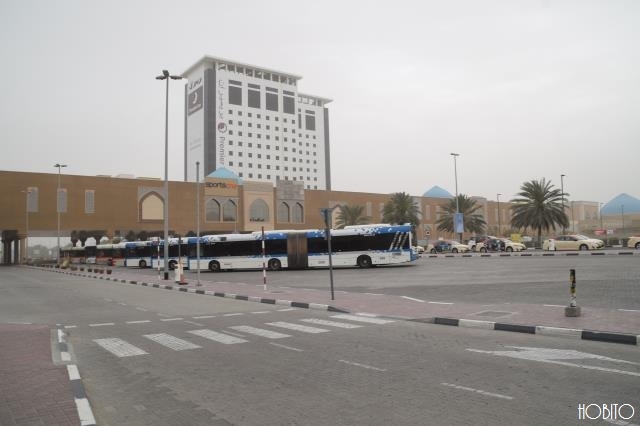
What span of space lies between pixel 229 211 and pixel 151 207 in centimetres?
1362

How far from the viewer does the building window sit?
78.3 meters

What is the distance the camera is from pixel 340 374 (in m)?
6.70

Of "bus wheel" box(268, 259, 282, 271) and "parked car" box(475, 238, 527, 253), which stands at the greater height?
"parked car" box(475, 238, 527, 253)

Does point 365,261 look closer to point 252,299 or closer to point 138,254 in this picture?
point 252,299

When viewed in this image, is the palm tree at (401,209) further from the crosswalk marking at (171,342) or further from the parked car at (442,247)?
the crosswalk marking at (171,342)

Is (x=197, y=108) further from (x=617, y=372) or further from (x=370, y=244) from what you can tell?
(x=617, y=372)

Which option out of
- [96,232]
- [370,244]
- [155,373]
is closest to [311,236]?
[370,244]

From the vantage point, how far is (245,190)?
92.8 metres

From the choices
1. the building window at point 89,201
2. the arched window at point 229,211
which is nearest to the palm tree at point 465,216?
the arched window at point 229,211

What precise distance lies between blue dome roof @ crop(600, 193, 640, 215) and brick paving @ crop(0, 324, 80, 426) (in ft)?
462

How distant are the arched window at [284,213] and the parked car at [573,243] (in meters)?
56.4

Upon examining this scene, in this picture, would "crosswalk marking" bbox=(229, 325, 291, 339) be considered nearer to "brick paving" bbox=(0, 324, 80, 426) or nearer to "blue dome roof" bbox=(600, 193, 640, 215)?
"brick paving" bbox=(0, 324, 80, 426)

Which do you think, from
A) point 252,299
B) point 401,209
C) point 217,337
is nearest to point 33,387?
point 217,337

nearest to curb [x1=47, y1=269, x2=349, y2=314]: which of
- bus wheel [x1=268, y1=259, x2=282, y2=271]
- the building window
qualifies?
bus wheel [x1=268, y1=259, x2=282, y2=271]
